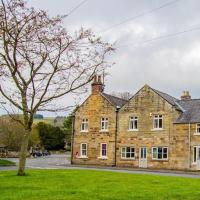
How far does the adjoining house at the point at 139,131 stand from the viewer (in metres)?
51.4

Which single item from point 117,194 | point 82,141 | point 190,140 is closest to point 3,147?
point 82,141

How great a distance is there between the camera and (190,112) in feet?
175

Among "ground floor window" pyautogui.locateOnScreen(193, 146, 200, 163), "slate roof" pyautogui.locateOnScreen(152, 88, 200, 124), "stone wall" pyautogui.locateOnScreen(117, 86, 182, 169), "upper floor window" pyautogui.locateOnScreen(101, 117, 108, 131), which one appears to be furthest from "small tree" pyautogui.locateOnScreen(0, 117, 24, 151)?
"ground floor window" pyautogui.locateOnScreen(193, 146, 200, 163)

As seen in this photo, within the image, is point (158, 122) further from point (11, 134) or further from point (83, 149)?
point (11, 134)

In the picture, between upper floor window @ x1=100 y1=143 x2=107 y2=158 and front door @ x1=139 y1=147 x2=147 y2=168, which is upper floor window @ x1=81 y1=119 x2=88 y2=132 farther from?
front door @ x1=139 y1=147 x2=147 y2=168

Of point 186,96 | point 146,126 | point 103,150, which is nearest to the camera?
point 146,126

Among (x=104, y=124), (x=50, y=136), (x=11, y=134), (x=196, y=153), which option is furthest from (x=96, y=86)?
(x=50, y=136)

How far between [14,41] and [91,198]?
1430cm

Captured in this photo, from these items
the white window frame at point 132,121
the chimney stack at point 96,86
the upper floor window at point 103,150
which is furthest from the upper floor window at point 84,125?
the white window frame at point 132,121

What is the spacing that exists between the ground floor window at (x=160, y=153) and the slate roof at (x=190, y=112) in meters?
3.76

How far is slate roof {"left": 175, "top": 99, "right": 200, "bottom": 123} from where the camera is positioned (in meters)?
51.6

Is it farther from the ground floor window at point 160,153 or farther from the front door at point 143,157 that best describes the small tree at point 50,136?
the ground floor window at point 160,153

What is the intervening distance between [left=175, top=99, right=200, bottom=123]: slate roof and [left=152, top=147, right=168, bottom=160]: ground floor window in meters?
3.76

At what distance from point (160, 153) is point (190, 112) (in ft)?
19.6
